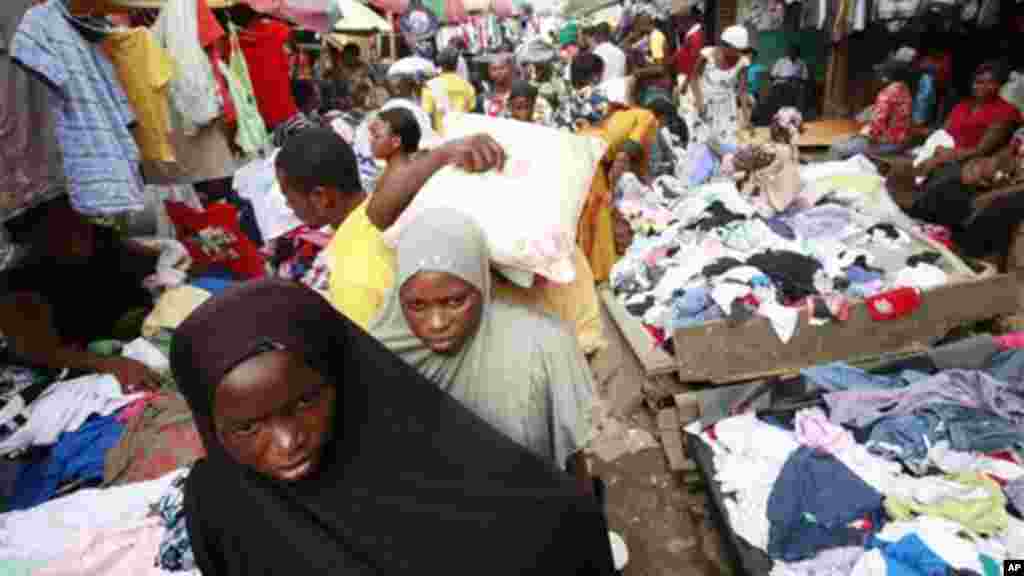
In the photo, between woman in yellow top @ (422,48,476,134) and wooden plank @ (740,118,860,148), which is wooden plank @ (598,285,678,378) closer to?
woman in yellow top @ (422,48,476,134)

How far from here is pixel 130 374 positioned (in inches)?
105

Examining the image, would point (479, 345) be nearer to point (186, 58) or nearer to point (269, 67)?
point (186, 58)

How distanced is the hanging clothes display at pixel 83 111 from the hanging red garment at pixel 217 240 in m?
0.97

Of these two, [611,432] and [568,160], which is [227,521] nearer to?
[568,160]

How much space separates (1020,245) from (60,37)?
5.50 m

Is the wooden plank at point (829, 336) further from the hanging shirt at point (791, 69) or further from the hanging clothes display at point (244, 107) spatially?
the hanging shirt at point (791, 69)

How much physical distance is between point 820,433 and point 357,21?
31.4ft

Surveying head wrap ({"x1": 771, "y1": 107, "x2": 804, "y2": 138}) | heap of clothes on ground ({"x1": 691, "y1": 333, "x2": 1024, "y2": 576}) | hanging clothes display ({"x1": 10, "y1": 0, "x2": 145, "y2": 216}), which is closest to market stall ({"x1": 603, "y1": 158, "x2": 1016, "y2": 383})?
heap of clothes on ground ({"x1": 691, "y1": 333, "x2": 1024, "y2": 576})

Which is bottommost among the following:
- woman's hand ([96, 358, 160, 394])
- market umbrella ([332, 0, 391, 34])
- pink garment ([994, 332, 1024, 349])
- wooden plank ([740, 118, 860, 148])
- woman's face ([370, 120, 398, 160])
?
pink garment ([994, 332, 1024, 349])

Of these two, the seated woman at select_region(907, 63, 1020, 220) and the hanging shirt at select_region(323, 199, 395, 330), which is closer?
the hanging shirt at select_region(323, 199, 395, 330)

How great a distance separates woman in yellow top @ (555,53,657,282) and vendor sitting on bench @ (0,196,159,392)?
8.09ft

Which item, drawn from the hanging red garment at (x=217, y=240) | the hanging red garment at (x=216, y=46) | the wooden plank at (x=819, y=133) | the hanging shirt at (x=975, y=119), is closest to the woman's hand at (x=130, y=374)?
the hanging red garment at (x=217, y=240)

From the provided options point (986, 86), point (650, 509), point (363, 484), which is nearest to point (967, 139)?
point (986, 86)

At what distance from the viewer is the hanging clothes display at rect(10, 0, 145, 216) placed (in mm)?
2062
